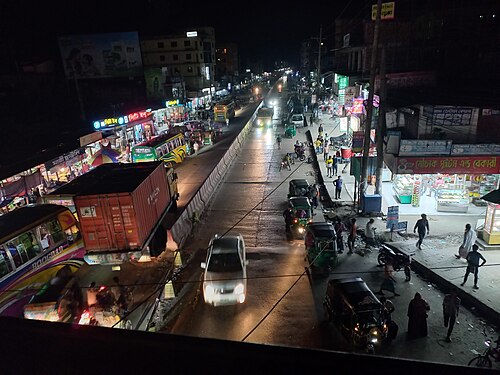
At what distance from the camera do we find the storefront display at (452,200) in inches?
683

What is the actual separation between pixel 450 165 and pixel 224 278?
12.5 meters

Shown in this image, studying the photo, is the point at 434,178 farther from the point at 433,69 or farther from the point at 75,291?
the point at 75,291

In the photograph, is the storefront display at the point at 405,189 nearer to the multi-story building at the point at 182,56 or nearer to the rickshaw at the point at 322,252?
the rickshaw at the point at 322,252

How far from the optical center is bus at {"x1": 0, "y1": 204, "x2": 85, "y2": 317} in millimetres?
10766

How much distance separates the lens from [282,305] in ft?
38.0

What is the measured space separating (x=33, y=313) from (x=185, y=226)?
8.19m

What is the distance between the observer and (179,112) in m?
54.2

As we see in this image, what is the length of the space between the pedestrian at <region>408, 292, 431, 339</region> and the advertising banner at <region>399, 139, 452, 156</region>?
9410 millimetres

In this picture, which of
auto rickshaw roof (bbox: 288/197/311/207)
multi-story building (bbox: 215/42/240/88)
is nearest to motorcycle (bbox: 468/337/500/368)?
auto rickshaw roof (bbox: 288/197/311/207)

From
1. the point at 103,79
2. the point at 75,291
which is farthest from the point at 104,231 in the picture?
the point at 103,79

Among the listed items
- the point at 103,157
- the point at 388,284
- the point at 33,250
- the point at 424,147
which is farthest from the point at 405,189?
the point at 103,157

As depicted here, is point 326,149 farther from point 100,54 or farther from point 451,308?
point 100,54

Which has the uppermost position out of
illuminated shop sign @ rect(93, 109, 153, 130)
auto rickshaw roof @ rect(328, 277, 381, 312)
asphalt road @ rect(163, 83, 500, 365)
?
illuminated shop sign @ rect(93, 109, 153, 130)

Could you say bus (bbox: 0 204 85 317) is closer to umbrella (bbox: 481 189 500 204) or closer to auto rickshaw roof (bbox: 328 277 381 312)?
auto rickshaw roof (bbox: 328 277 381 312)
